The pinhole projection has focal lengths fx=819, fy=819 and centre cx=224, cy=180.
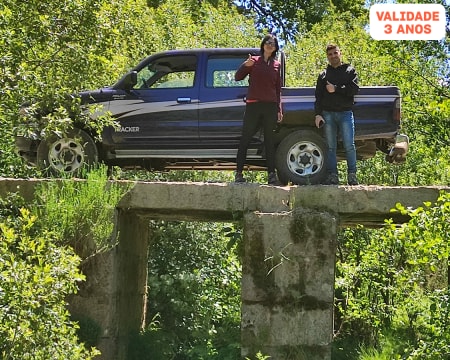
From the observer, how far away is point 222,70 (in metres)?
10.4

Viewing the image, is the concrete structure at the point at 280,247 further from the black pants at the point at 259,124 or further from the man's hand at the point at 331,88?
the man's hand at the point at 331,88

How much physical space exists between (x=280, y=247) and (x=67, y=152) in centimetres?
310

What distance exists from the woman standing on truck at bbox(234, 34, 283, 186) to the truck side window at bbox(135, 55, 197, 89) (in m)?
1.34

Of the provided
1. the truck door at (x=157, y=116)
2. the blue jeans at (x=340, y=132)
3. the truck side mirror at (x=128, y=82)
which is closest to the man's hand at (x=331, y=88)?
the blue jeans at (x=340, y=132)

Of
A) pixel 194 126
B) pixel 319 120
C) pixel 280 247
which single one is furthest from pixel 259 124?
pixel 280 247

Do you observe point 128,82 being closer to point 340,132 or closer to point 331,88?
point 331,88

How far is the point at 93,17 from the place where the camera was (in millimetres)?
8859

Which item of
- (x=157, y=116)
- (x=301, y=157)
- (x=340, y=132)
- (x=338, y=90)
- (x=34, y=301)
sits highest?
(x=338, y=90)

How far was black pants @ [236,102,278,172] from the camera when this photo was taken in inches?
360

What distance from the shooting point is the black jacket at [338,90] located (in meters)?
9.21

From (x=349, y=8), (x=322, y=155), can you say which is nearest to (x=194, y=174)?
(x=322, y=155)

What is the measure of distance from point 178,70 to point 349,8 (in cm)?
1838

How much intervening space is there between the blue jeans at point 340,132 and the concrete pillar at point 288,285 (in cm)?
82

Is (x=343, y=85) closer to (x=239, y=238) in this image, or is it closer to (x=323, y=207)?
(x=323, y=207)
